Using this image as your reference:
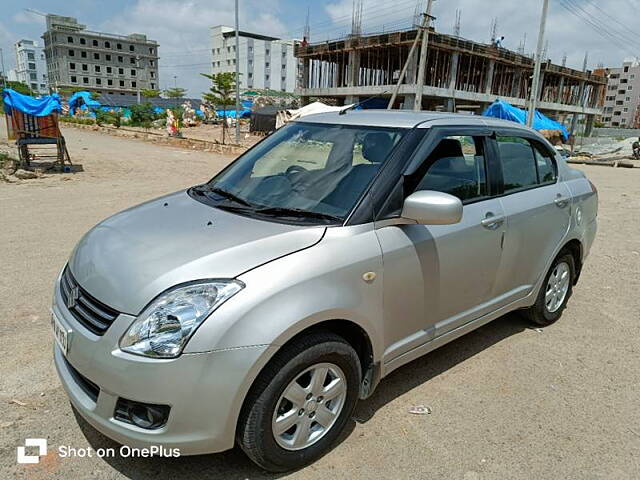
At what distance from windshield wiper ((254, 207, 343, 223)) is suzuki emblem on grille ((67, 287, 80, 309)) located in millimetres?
1030

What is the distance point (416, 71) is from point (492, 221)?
45.8 m

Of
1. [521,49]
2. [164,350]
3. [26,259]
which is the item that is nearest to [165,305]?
[164,350]

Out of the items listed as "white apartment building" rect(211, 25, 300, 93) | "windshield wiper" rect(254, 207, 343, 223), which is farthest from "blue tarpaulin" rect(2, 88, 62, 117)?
"white apartment building" rect(211, 25, 300, 93)

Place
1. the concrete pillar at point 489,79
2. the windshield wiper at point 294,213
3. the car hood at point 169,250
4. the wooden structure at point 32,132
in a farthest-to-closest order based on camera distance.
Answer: the concrete pillar at point 489,79, the wooden structure at point 32,132, the windshield wiper at point 294,213, the car hood at point 169,250

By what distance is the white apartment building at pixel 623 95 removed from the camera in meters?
104

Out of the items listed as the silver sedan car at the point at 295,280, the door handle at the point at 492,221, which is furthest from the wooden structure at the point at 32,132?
the door handle at the point at 492,221

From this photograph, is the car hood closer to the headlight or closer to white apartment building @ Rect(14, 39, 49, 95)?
the headlight

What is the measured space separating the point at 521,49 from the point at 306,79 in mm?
25620

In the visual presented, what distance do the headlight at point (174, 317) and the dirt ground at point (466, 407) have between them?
0.78 metres

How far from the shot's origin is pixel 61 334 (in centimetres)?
238

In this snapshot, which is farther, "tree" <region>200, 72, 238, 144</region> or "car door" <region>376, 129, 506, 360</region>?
"tree" <region>200, 72, 238, 144</region>

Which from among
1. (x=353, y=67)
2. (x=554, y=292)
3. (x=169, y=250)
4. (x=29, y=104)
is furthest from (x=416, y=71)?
(x=169, y=250)

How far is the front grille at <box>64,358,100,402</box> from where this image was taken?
7.20 ft

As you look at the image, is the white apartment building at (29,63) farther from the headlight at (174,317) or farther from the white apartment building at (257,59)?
the headlight at (174,317)
